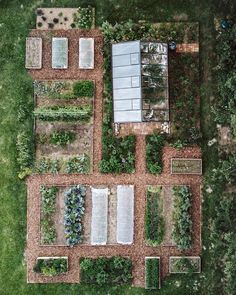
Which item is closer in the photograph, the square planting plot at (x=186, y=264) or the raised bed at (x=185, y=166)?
the square planting plot at (x=186, y=264)

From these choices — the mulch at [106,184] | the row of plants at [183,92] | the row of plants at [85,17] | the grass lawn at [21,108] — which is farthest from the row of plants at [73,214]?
the row of plants at [85,17]

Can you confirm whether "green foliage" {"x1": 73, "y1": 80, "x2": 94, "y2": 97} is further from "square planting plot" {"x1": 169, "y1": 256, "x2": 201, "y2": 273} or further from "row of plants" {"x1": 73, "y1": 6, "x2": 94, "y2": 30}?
"square planting plot" {"x1": 169, "y1": 256, "x2": 201, "y2": 273}

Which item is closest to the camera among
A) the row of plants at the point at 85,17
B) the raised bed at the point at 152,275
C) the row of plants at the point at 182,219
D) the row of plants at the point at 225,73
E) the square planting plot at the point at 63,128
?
the row of plants at the point at 225,73

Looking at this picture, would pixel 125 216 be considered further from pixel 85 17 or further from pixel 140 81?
pixel 85 17

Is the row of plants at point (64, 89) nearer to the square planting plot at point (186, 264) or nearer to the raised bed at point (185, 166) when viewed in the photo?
the raised bed at point (185, 166)

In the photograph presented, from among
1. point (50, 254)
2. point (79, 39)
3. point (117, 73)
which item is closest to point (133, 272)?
point (50, 254)

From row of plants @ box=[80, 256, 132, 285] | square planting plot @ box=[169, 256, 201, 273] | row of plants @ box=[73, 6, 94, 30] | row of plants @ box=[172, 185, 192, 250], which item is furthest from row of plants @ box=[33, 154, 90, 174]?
row of plants @ box=[73, 6, 94, 30]

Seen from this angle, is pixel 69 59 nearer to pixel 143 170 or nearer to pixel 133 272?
pixel 143 170
